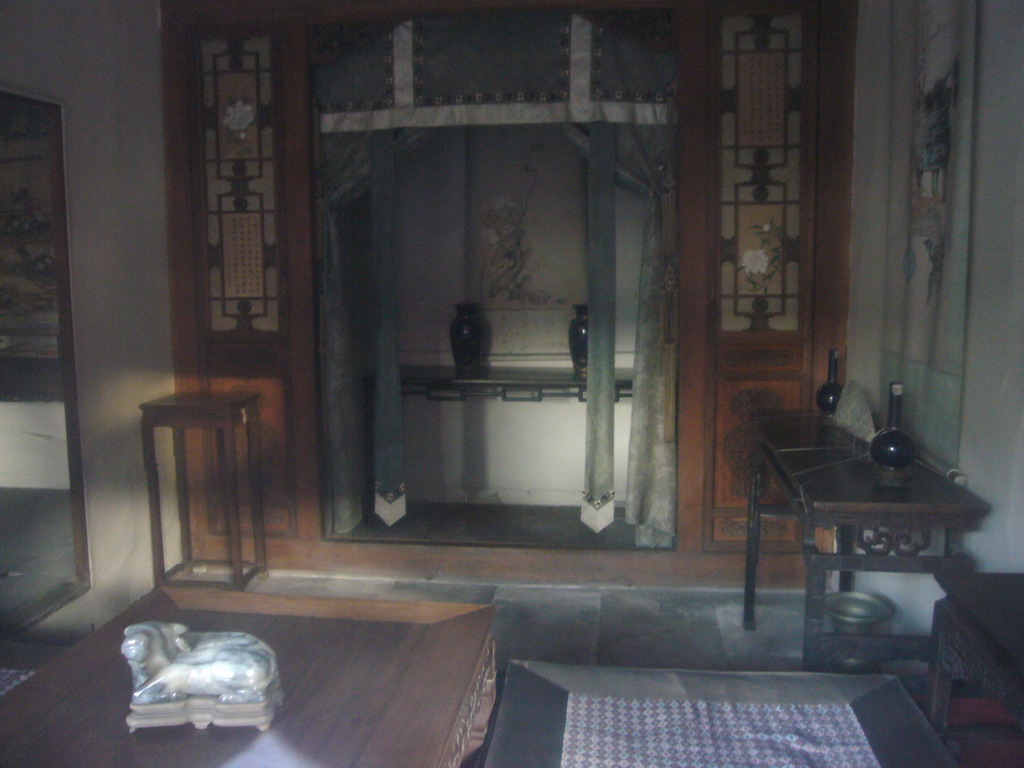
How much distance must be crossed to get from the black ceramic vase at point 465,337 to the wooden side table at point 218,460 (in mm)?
1222

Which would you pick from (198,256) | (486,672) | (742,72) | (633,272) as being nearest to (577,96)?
(742,72)

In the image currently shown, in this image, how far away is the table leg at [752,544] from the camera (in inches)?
130

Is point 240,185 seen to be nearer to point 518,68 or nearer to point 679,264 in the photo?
point 518,68

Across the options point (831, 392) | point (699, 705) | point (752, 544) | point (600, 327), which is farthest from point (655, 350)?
point (699, 705)

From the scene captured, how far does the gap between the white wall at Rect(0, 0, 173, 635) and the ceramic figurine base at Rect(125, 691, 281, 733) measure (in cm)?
167

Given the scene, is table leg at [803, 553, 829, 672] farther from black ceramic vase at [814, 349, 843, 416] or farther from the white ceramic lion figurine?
the white ceramic lion figurine

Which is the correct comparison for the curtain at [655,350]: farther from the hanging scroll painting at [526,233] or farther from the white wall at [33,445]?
the white wall at [33,445]

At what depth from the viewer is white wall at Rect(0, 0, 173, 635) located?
3.30 m

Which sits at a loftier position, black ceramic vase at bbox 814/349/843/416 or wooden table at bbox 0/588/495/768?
black ceramic vase at bbox 814/349/843/416

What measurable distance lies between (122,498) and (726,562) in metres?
2.61

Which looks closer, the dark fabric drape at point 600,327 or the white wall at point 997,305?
the white wall at point 997,305

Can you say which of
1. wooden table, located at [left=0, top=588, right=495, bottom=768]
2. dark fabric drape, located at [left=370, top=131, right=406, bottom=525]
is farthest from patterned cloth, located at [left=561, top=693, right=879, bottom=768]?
dark fabric drape, located at [left=370, top=131, right=406, bottom=525]

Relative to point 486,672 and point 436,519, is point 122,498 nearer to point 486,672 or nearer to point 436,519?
point 436,519

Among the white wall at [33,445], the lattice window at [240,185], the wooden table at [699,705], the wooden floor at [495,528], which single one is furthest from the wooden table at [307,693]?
the lattice window at [240,185]
